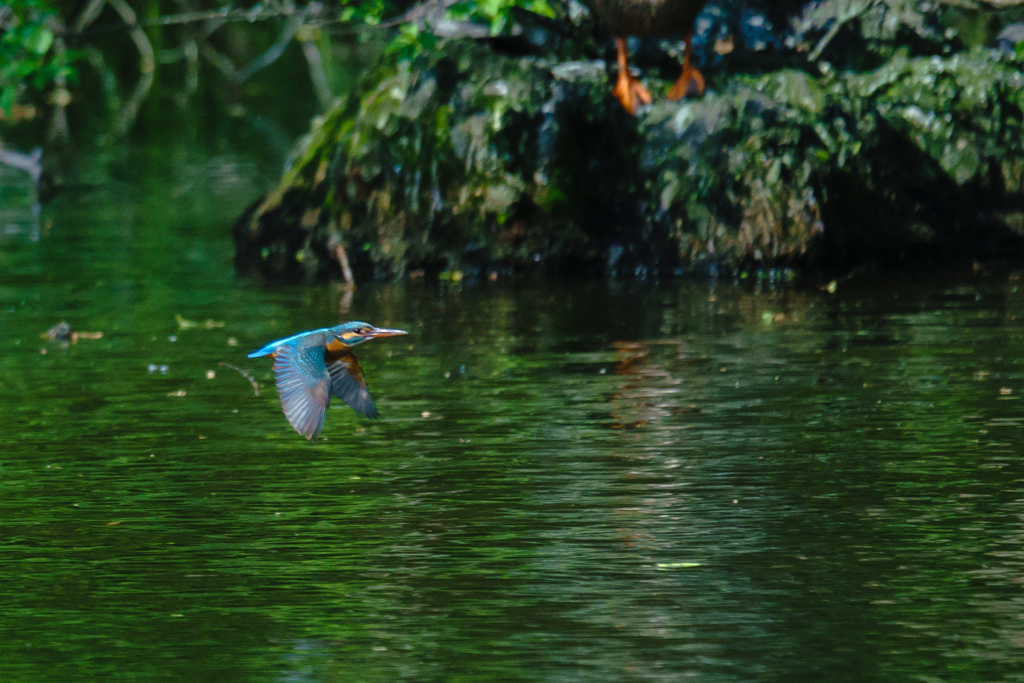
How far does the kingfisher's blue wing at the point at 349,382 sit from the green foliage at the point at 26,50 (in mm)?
7272

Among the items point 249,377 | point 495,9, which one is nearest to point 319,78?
point 495,9

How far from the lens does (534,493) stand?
938 centimetres

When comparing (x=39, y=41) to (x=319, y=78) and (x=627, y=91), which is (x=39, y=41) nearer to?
(x=627, y=91)

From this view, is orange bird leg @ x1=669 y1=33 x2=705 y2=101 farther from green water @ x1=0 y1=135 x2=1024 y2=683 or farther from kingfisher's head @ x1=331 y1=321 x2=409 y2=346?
kingfisher's head @ x1=331 y1=321 x2=409 y2=346

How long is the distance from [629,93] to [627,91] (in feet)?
0.08

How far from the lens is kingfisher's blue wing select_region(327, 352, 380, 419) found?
9242 millimetres

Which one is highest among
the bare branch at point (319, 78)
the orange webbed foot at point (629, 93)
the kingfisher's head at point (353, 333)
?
the bare branch at point (319, 78)

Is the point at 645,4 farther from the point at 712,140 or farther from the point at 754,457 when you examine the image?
the point at 754,457

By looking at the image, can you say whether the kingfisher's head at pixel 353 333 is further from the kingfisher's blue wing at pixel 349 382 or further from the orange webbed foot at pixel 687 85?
the orange webbed foot at pixel 687 85

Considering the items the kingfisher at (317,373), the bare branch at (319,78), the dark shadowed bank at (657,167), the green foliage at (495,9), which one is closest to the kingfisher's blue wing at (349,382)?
the kingfisher at (317,373)

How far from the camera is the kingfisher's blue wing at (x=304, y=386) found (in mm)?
8781

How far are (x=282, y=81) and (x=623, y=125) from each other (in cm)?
2511

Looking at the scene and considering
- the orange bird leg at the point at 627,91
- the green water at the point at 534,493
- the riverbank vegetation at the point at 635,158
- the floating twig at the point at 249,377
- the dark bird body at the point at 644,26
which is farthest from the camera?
the orange bird leg at the point at 627,91

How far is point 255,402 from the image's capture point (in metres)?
12.1
